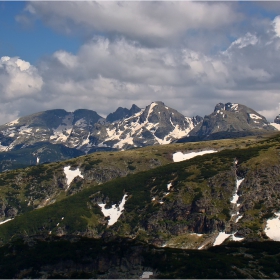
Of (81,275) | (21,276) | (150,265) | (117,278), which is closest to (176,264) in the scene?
(150,265)

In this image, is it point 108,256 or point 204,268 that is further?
point 108,256

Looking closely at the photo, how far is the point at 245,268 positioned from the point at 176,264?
2379cm

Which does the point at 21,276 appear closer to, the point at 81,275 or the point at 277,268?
the point at 81,275

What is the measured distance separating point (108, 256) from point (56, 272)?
19.3 metres

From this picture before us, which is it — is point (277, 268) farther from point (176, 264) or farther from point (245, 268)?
point (176, 264)

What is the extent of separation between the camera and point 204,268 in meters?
185

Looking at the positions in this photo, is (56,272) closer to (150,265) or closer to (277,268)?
(150,265)

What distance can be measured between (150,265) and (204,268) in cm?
1877

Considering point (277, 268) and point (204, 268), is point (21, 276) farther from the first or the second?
point (277, 268)

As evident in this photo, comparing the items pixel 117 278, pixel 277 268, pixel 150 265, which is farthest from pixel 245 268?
pixel 117 278

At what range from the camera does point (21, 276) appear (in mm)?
193375

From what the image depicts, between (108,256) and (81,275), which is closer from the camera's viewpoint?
(81,275)

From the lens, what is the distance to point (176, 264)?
625ft

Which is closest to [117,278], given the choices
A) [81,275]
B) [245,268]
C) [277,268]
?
[81,275]
